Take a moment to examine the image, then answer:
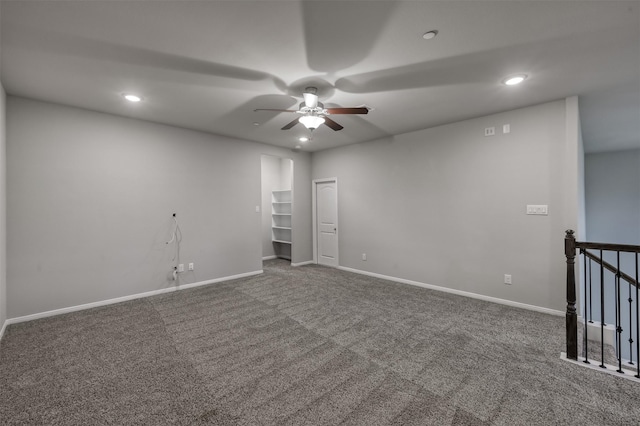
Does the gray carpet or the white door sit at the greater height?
the white door

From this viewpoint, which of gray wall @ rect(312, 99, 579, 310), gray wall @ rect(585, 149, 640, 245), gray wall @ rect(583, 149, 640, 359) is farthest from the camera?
gray wall @ rect(585, 149, 640, 245)

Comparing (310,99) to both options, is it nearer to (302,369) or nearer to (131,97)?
(131,97)

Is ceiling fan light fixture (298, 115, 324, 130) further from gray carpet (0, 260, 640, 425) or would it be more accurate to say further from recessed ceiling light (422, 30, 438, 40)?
gray carpet (0, 260, 640, 425)

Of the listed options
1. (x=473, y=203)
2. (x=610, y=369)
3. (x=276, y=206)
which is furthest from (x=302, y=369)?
(x=276, y=206)

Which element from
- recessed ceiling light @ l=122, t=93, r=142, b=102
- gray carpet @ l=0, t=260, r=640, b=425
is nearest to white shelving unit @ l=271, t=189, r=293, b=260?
gray carpet @ l=0, t=260, r=640, b=425

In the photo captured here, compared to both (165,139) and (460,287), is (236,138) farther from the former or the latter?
(460,287)

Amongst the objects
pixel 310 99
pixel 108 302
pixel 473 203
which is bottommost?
pixel 108 302

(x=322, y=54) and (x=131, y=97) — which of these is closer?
(x=322, y=54)

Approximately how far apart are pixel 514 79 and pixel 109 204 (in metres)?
5.37

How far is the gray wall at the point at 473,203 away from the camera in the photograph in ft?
11.3

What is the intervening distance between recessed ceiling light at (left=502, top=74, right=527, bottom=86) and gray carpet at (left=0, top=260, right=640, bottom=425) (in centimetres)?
273

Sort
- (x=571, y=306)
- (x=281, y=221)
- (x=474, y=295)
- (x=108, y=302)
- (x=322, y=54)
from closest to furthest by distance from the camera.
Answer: (x=322, y=54) → (x=571, y=306) → (x=108, y=302) → (x=474, y=295) → (x=281, y=221)

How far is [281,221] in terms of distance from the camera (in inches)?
294

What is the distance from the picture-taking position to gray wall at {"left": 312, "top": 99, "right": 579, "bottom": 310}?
136 inches
